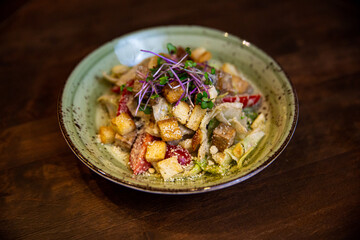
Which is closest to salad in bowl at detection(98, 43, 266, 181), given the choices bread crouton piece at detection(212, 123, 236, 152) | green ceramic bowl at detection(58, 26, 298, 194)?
bread crouton piece at detection(212, 123, 236, 152)

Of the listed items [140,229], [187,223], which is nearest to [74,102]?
[140,229]

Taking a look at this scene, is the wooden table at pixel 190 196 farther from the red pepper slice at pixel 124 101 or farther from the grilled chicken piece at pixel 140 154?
the red pepper slice at pixel 124 101

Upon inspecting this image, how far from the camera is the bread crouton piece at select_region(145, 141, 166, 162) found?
86.4 inches

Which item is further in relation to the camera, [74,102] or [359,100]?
[359,100]

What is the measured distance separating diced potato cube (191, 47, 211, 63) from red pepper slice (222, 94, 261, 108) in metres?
0.53

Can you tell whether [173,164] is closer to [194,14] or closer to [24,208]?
[24,208]

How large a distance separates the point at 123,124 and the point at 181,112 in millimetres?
478

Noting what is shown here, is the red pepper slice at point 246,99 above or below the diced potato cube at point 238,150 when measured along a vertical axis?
above

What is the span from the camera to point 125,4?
4.02 m

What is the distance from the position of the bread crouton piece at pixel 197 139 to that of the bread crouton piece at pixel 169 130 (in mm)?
129

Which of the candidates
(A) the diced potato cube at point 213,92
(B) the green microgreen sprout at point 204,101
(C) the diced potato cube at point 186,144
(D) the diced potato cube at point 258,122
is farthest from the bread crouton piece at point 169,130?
(D) the diced potato cube at point 258,122

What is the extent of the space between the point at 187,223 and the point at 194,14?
2.80 meters

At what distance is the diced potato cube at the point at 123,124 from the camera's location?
7.64ft

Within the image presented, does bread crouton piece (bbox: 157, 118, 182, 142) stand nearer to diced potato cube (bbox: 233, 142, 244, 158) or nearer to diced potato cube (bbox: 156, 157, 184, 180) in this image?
diced potato cube (bbox: 156, 157, 184, 180)
